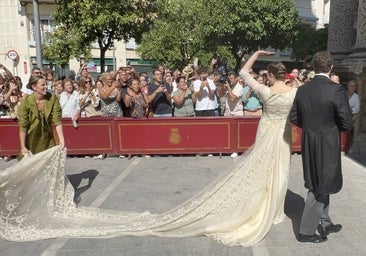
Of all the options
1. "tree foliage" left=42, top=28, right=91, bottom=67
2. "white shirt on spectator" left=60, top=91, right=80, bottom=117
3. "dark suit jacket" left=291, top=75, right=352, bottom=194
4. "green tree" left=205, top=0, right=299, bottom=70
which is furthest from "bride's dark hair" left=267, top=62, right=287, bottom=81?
"green tree" left=205, top=0, right=299, bottom=70

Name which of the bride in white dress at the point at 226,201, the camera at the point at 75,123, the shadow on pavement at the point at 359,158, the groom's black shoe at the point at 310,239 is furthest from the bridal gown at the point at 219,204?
the shadow on pavement at the point at 359,158

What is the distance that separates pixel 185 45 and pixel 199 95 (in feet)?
67.7

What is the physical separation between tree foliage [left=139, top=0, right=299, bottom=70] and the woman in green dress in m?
22.1

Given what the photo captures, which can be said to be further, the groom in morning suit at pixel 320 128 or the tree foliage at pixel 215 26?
the tree foliage at pixel 215 26

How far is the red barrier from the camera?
854cm

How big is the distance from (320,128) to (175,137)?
15.9 ft

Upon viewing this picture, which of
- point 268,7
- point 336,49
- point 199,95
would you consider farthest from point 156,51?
point 199,95

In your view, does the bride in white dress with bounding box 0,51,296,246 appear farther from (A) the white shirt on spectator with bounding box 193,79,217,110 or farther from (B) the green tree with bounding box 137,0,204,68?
(B) the green tree with bounding box 137,0,204,68

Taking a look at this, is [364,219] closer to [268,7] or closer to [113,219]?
[113,219]

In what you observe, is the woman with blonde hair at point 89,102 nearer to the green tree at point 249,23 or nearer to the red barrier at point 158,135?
the red barrier at point 158,135

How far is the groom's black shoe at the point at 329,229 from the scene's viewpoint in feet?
14.5

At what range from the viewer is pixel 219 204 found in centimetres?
468

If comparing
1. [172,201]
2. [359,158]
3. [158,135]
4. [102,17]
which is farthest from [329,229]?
[102,17]

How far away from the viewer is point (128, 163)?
8258mm
